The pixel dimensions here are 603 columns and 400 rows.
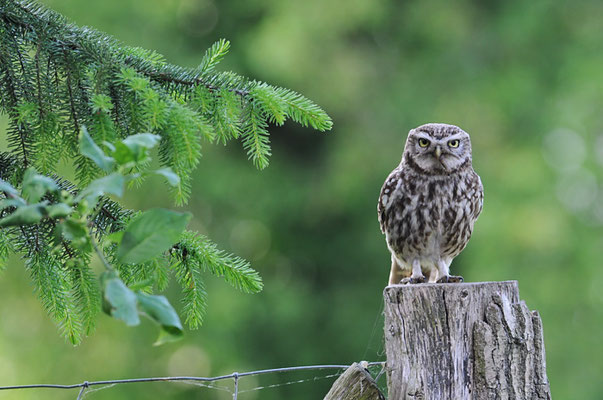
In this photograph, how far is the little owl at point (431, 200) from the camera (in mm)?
2697

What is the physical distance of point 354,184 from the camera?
630 cm

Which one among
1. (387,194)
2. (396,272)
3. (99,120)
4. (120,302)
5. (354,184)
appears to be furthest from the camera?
(354,184)

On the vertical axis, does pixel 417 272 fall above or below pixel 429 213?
below

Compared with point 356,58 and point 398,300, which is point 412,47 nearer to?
point 356,58

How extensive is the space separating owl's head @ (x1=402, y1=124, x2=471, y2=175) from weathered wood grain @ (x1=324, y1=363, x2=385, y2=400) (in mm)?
1199

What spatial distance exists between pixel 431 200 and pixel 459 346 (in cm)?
112

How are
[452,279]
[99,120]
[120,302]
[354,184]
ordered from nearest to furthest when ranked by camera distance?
[120,302] → [99,120] → [452,279] → [354,184]

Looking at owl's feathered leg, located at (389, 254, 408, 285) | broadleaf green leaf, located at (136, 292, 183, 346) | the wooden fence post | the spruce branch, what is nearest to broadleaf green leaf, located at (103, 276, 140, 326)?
broadleaf green leaf, located at (136, 292, 183, 346)

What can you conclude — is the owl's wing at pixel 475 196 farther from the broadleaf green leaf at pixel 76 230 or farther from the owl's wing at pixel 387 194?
the broadleaf green leaf at pixel 76 230

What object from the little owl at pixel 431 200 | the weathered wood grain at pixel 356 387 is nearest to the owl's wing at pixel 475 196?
the little owl at pixel 431 200

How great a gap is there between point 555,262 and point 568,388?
0.97 m

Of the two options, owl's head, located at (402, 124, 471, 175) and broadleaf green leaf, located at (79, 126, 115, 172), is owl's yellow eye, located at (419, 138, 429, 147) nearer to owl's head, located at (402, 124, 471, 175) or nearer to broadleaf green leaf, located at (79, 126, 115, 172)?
owl's head, located at (402, 124, 471, 175)

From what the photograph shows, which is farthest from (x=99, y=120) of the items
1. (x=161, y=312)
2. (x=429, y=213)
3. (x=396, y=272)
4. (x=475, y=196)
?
(x=396, y=272)

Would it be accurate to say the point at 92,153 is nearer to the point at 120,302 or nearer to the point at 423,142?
the point at 120,302
